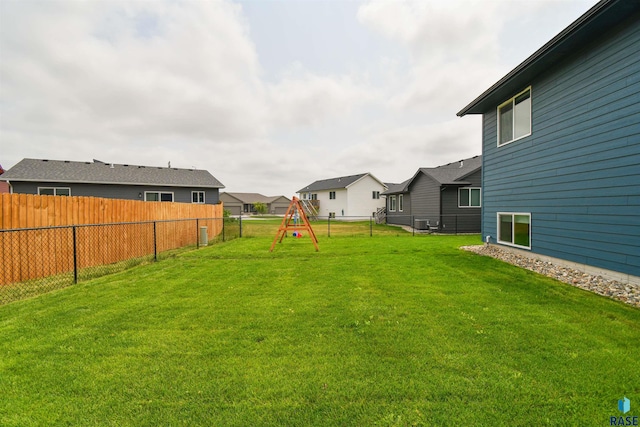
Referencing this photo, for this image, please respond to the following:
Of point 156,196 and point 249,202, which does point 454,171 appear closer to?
point 156,196

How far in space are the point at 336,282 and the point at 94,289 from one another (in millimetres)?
4712

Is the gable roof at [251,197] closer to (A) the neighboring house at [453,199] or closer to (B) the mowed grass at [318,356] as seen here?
(A) the neighboring house at [453,199]

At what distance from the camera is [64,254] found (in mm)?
6582

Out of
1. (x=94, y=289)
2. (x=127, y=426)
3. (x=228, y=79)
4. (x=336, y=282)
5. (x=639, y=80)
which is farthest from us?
(x=228, y=79)

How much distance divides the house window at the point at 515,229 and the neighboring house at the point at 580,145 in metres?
0.03

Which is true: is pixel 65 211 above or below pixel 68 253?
above

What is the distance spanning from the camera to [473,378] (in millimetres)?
2383

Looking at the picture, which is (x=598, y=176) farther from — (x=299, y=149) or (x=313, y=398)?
(x=299, y=149)

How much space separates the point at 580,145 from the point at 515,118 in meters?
2.69

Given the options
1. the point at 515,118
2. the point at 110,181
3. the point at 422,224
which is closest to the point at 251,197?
the point at 110,181

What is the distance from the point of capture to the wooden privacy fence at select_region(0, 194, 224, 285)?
566 centimetres

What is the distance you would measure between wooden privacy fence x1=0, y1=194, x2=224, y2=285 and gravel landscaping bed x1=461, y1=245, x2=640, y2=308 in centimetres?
1003

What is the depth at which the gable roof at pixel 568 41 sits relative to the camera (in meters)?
4.70

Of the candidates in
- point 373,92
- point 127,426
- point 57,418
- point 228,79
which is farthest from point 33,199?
point 373,92
